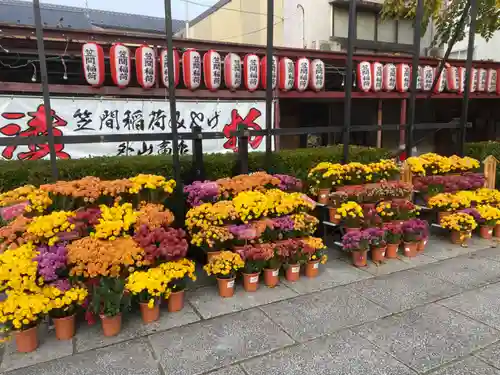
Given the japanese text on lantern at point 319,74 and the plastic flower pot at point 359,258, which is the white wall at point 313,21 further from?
the plastic flower pot at point 359,258

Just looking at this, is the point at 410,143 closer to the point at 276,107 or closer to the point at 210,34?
the point at 276,107

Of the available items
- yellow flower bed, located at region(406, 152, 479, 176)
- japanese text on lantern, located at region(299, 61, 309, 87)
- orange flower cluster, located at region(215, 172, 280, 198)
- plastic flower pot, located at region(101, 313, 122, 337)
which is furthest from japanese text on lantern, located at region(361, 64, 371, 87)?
plastic flower pot, located at region(101, 313, 122, 337)

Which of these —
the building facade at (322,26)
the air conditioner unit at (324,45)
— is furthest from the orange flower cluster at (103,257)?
the air conditioner unit at (324,45)

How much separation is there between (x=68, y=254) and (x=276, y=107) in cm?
887

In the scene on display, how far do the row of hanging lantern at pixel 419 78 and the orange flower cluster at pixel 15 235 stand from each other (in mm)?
11197

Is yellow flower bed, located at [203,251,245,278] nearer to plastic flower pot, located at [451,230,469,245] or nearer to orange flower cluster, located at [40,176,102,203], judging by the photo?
orange flower cluster, located at [40,176,102,203]

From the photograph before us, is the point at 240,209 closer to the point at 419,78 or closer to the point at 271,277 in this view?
the point at 271,277

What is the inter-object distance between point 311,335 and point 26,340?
2523 millimetres

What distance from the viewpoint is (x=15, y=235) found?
3.59m

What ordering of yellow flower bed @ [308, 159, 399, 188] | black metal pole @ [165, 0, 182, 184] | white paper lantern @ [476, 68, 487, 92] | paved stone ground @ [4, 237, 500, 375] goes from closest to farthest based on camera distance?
1. paved stone ground @ [4, 237, 500, 375]
2. black metal pole @ [165, 0, 182, 184]
3. yellow flower bed @ [308, 159, 399, 188]
4. white paper lantern @ [476, 68, 487, 92]

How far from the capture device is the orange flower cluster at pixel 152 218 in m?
3.94

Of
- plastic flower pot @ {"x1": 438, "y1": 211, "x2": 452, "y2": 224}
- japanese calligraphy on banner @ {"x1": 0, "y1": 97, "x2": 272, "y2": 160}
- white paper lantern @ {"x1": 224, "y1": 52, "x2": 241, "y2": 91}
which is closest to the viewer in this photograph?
plastic flower pot @ {"x1": 438, "y1": 211, "x2": 452, "y2": 224}

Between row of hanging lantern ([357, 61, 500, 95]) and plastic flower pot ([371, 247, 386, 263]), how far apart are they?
8.06m

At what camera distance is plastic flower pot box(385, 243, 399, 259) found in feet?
18.1
